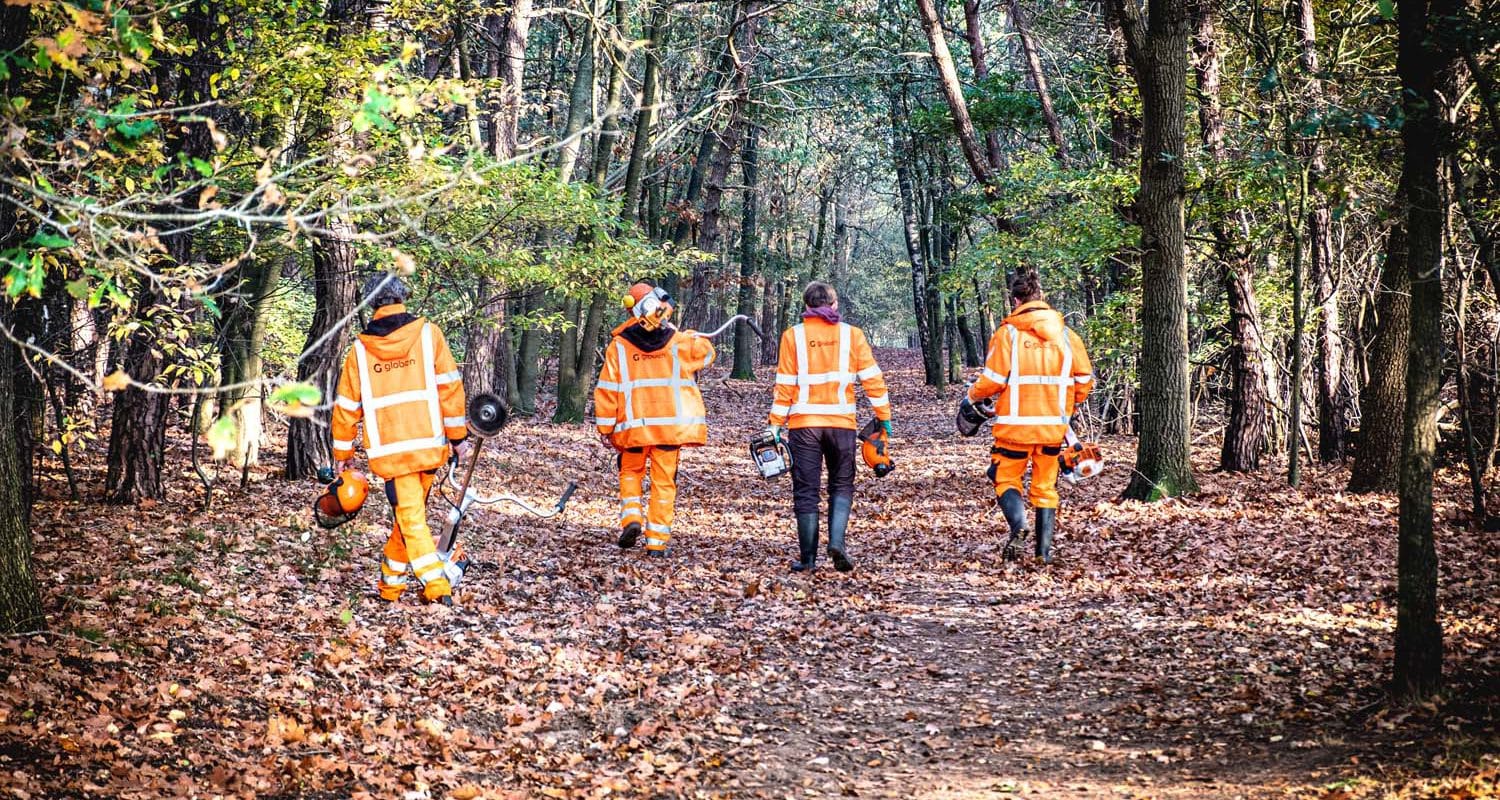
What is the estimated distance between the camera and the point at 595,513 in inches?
536

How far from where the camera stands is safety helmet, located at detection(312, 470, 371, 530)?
307 inches

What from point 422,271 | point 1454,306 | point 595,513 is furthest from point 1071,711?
point 422,271

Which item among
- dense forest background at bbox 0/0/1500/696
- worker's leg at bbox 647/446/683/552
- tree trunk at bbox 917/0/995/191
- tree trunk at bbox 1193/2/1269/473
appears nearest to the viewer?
dense forest background at bbox 0/0/1500/696

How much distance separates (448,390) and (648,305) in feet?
7.95

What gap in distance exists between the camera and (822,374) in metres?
9.55

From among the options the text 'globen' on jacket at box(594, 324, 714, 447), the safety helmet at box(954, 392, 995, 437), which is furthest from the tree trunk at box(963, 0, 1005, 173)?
the text 'globen' on jacket at box(594, 324, 714, 447)

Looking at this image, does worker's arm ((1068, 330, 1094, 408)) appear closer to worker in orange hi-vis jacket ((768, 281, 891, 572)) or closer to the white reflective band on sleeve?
the white reflective band on sleeve

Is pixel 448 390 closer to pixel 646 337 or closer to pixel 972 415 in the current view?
pixel 646 337

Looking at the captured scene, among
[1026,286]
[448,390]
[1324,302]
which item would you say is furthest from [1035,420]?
[1324,302]

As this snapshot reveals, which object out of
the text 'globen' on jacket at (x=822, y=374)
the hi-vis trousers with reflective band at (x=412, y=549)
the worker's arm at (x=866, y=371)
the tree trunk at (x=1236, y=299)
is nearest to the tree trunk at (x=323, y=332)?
the hi-vis trousers with reflective band at (x=412, y=549)

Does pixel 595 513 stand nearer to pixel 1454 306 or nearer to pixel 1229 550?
pixel 1229 550

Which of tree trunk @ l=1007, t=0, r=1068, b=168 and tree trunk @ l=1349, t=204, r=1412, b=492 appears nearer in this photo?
tree trunk @ l=1349, t=204, r=1412, b=492

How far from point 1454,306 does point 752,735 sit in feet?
28.7

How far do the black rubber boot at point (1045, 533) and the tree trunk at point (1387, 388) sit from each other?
144 inches
